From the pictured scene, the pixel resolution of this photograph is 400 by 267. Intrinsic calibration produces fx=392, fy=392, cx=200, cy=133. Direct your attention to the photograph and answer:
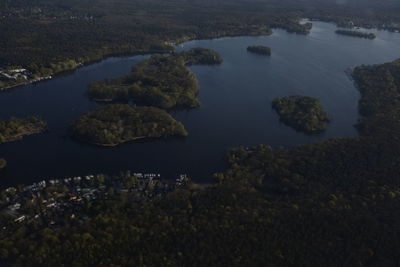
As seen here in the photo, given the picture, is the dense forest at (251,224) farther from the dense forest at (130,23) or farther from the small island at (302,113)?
the dense forest at (130,23)

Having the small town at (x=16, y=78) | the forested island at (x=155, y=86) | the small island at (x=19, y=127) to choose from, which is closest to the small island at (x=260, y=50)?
the forested island at (x=155, y=86)

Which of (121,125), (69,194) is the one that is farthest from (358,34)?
(69,194)

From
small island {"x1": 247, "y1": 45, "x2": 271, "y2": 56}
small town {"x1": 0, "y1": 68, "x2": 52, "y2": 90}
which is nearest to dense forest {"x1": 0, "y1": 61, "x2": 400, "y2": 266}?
small town {"x1": 0, "y1": 68, "x2": 52, "y2": 90}

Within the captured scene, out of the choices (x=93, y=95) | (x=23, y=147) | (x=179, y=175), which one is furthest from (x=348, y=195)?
(x=93, y=95)

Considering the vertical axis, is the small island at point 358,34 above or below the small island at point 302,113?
above

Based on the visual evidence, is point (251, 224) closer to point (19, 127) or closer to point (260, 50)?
point (19, 127)

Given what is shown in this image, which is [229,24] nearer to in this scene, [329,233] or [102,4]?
[102,4]

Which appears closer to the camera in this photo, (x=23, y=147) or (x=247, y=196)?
(x=247, y=196)
